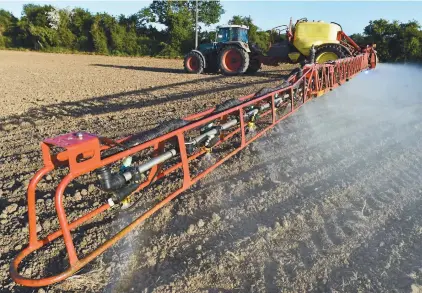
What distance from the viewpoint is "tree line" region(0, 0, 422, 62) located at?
29.8m

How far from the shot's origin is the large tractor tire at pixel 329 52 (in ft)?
30.3

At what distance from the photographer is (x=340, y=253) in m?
2.36

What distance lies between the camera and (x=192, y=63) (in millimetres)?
12766

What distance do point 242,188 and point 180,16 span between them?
98.1 feet

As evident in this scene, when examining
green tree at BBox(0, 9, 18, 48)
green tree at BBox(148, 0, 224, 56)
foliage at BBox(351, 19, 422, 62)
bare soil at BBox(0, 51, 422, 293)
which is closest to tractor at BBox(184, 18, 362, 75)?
bare soil at BBox(0, 51, 422, 293)

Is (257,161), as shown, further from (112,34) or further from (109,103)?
(112,34)

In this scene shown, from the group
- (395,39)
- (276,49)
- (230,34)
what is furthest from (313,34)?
(395,39)

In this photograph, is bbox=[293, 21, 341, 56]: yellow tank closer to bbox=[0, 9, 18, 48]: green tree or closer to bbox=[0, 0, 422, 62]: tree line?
bbox=[0, 0, 422, 62]: tree line

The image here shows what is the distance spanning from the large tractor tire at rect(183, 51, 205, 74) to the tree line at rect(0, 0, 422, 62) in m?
13.8

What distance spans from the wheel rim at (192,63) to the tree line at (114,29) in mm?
13748

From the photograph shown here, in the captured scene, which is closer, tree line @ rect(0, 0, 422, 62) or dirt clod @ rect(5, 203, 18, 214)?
dirt clod @ rect(5, 203, 18, 214)

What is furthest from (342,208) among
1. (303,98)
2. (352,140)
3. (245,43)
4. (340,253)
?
(245,43)

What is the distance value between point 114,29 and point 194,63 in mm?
23860

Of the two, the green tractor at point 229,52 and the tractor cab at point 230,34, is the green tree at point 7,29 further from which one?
the tractor cab at point 230,34
